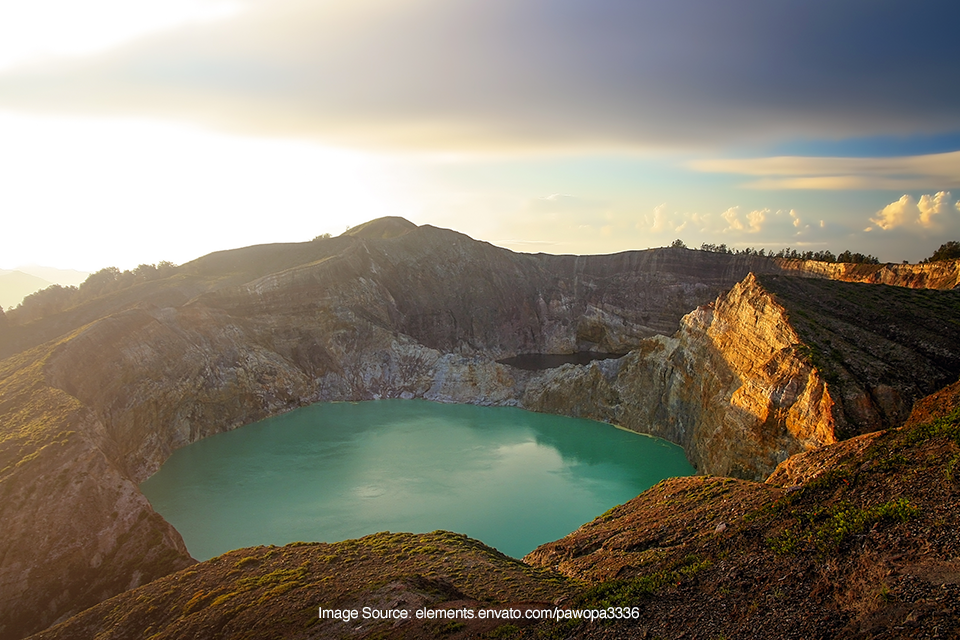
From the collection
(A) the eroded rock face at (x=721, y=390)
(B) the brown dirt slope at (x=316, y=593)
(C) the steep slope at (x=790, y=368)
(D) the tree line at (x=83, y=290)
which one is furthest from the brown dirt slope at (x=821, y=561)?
(D) the tree line at (x=83, y=290)

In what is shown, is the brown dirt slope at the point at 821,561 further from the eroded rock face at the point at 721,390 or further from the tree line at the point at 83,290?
the tree line at the point at 83,290

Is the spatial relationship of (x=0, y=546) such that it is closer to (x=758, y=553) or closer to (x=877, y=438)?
(x=758, y=553)

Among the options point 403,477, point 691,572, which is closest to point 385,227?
point 403,477

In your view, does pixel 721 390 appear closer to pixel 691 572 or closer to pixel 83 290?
pixel 691 572

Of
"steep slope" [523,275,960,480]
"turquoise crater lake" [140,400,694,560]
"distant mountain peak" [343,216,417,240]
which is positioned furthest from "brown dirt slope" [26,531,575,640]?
"distant mountain peak" [343,216,417,240]

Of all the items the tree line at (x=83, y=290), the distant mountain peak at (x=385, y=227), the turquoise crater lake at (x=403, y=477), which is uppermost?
the distant mountain peak at (x=385, y=227)

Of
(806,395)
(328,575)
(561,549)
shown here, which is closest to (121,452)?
(328,575)
